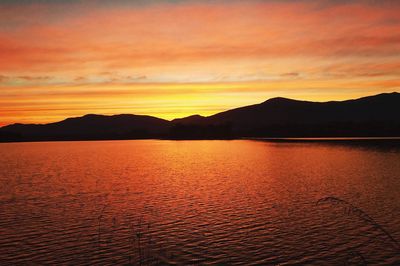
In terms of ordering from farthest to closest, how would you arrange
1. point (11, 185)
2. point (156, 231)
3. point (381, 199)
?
point (11, 185) → point (381, 199) → point (156, 231)

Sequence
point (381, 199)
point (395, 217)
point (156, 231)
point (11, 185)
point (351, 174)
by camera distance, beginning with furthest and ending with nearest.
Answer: point (351, 174), point (11, 185), point (381, 199), point (395, 217), point (156, 231)

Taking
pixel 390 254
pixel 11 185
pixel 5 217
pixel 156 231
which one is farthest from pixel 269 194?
pixel 11 185

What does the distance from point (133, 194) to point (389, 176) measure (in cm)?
4670

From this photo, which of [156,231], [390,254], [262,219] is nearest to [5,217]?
[156,231]

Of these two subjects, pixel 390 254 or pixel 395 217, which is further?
pixel 395 217

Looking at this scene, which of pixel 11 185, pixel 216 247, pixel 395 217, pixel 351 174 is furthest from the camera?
pixel 351 174

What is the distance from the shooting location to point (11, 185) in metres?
65.4

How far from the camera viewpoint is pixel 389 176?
2660 inches

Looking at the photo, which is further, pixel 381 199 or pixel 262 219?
pixel 381 199

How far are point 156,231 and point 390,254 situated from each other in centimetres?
1871

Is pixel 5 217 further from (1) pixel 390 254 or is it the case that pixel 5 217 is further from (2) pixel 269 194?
(1) pixel 390 254

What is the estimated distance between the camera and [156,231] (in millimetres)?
32938

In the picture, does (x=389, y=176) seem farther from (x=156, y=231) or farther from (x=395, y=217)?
(x=156, y=231)

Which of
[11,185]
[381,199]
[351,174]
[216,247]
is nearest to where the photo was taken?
[216,247]
